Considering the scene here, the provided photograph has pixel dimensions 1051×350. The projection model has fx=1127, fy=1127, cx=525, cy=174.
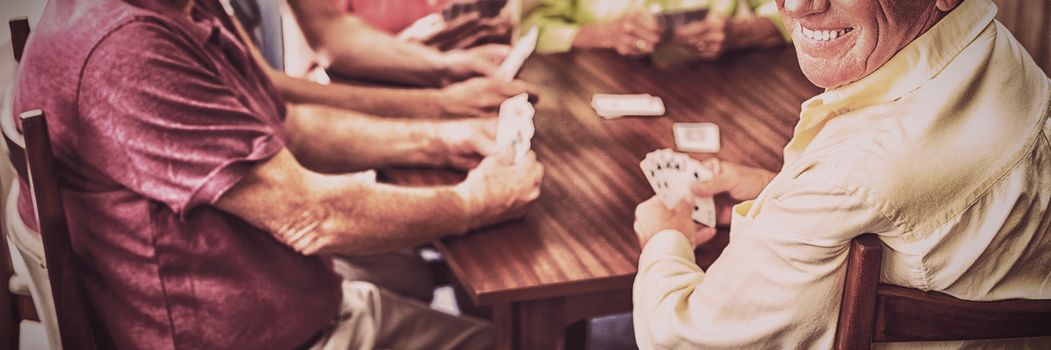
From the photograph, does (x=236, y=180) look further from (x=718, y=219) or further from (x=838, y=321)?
(x=838, y=321)

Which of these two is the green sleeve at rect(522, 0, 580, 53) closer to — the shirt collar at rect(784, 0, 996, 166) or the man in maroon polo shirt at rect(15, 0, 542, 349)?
the man in maroon polo shirt at rect(15, 0, 542, 349)

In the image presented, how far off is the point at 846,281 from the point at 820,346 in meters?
0.14

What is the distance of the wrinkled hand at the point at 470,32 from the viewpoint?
327cm

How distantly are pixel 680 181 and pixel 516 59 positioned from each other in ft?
3.12

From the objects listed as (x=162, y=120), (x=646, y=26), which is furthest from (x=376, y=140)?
(x=646, y=26)

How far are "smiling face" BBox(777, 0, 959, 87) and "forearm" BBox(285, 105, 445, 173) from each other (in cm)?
112

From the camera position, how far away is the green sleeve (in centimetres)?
322

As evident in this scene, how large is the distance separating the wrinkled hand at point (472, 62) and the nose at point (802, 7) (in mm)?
1544

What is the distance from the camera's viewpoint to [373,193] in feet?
7.34

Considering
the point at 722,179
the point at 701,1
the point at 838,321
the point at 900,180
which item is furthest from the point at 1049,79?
the point at 701,1

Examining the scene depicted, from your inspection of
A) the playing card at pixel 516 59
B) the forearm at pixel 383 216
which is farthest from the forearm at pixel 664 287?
the playing card at pixel 516 59

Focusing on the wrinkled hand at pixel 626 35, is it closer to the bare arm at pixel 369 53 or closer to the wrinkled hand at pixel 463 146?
the bare arm at pixel 369 53

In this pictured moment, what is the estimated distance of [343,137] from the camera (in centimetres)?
264

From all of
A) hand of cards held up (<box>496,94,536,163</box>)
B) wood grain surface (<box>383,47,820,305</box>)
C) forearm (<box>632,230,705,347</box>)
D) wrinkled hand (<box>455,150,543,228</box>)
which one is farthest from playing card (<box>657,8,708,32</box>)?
forearm (<box>632,230,705,347</box>)
